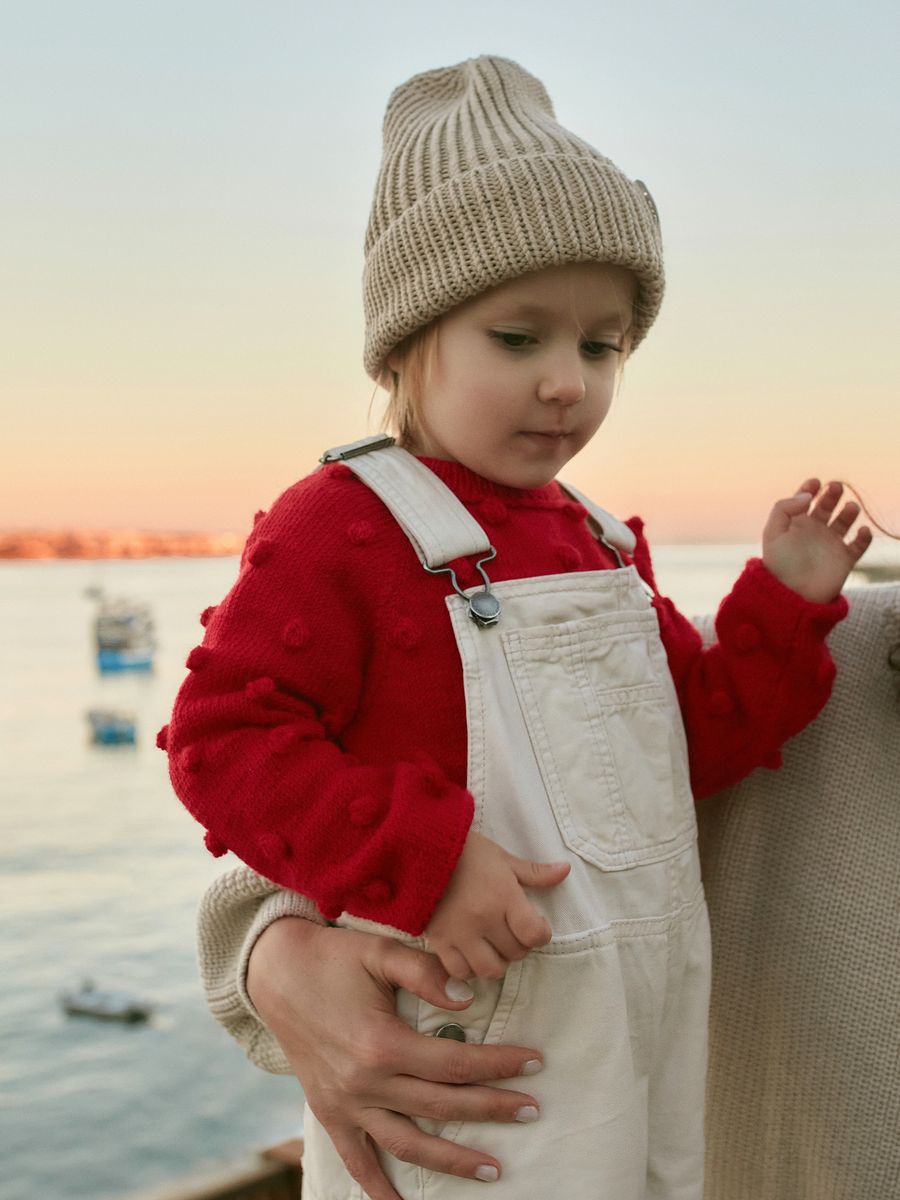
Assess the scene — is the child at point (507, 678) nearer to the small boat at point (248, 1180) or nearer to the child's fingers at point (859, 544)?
the child's fingers at point (859, 544)

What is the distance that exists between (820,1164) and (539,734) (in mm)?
575

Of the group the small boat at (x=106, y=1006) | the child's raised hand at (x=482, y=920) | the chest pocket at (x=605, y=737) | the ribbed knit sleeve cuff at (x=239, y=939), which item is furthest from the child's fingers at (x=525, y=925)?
the small boat at (x=106, y=1006)

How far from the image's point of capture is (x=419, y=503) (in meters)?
0.89

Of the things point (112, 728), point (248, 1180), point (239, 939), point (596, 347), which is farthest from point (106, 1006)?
point (596, 347)

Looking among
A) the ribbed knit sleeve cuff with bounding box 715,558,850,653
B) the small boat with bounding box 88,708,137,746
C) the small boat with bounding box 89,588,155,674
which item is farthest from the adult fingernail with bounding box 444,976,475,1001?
the small boat with bounding box 89,588,155,674

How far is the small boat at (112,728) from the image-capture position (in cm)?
2044

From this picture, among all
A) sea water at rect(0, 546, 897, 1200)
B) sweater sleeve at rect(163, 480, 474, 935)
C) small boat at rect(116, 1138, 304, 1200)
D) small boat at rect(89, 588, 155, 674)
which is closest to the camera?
sweater sleeve at rect(163, 480, 474, 935)

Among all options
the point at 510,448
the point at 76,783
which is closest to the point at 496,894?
the point at 510,448

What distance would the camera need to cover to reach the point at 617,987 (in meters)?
0.84

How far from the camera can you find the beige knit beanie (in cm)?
90

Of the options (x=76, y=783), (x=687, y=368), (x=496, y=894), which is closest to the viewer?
(x=496, y=894)

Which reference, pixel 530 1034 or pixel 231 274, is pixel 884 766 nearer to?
pixel 530 1034

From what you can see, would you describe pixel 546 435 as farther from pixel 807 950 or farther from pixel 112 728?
pixel 112 728

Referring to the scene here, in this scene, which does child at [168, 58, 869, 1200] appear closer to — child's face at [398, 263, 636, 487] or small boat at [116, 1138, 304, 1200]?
child's face at [398, 263, 636, 487]
